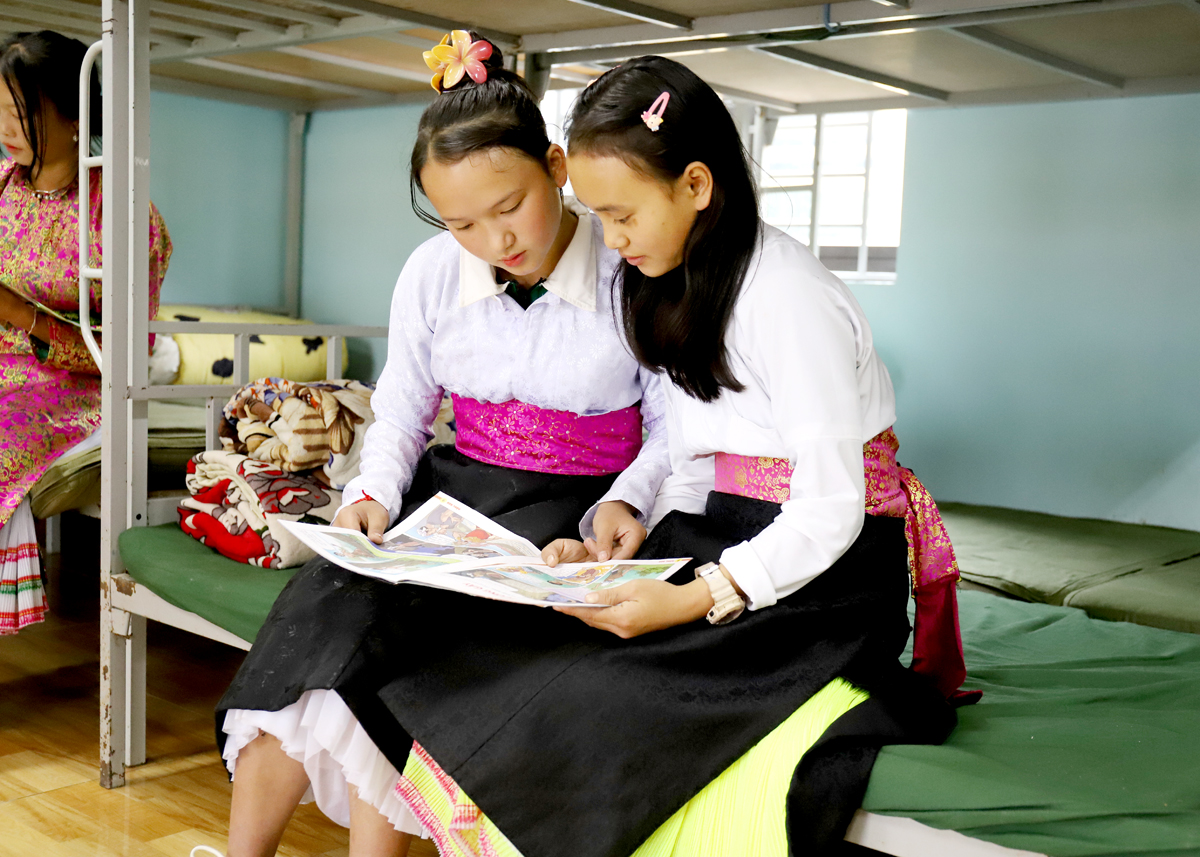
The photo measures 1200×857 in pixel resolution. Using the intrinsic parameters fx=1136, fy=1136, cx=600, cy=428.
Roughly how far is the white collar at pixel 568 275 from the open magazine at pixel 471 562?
13.5 inches

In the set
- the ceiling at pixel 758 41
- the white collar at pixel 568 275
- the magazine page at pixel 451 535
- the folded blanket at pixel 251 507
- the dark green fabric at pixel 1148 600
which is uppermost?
the ceiling at pixel 758 41

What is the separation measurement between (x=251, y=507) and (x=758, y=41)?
1.61 metres

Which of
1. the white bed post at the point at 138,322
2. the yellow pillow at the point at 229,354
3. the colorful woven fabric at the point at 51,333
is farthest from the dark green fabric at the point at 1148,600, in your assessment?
the yellow pillow at the point at 229,354

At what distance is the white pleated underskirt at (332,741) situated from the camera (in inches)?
51.4

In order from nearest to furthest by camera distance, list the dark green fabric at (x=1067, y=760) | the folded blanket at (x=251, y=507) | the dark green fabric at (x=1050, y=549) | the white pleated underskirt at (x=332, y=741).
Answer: the dark green fabric at (x=1067, y=760), the white pleated underskirt at (x=332, y=741), the folded blanket at (x=251, y=507), the dark green fabric at (x=1050, y=549)

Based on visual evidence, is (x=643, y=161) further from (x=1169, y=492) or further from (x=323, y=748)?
(x=1169, y=492)

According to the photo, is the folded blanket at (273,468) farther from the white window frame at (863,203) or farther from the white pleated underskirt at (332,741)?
the white window frame at (863,203)

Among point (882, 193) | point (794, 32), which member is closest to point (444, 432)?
point (794, 32)

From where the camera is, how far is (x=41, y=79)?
2275mm

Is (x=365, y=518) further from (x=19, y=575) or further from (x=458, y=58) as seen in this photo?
(x=19, y=575)

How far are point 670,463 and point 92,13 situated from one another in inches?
93.8

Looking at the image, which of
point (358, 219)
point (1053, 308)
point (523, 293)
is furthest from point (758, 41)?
point (358, 219)

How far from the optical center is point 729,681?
1.22 m

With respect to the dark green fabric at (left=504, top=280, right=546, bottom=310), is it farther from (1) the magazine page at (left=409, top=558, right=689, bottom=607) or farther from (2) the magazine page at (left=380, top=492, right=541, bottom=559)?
(1) the magazine page at (left=409, top=558, right=689, bottom=607)
